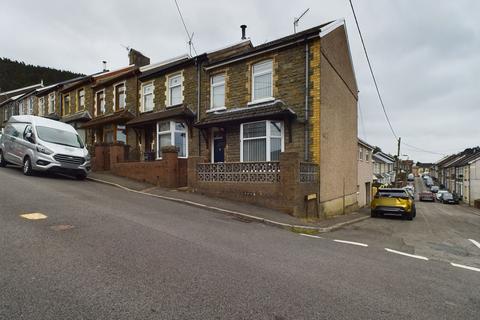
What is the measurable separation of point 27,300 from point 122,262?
1372 mm

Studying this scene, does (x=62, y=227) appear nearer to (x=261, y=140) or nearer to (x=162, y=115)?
(x=261, y=140)

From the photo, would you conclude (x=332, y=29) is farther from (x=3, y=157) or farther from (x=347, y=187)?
(x=3, y=157)

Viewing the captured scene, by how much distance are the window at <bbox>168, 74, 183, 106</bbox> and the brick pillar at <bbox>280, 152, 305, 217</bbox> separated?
8840mm

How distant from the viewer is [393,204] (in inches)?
621

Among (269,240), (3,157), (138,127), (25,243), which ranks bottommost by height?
(269,240)

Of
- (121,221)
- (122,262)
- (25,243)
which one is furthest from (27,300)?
(121,221)

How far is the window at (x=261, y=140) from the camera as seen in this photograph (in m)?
13.0

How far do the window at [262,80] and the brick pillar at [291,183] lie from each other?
4199 mm

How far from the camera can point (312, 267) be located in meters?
5.15

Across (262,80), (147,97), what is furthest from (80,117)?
(262,80)

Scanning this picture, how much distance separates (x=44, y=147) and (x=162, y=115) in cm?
587

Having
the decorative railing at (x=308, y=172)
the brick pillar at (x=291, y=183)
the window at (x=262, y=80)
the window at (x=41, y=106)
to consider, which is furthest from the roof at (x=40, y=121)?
the window at (x=41, y=106)

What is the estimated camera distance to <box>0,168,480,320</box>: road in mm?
3375

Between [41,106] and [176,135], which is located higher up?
[41,106]
